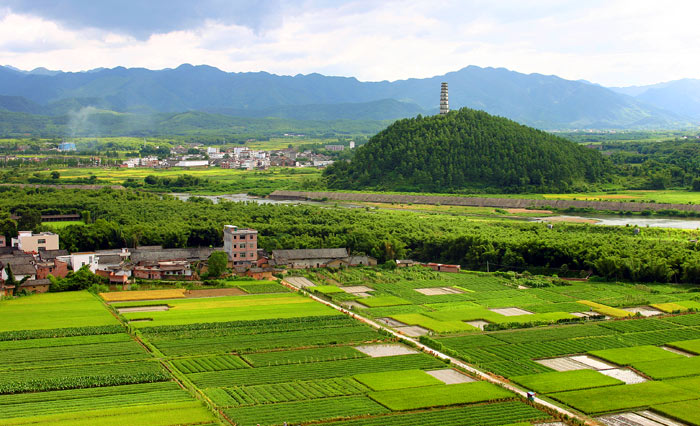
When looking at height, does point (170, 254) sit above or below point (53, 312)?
above

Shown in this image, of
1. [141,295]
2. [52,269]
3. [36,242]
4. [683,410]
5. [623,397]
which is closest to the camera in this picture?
[683,410]

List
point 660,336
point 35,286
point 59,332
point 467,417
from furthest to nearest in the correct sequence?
point 35,286, point 660,336, point 59,332, point 467,417

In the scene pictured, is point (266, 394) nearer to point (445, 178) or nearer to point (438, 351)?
point (438, 351)

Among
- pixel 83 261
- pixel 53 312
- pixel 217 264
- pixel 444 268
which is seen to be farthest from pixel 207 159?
pixel 53 312

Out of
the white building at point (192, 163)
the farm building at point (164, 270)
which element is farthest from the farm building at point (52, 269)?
the white building at point (192, 163)

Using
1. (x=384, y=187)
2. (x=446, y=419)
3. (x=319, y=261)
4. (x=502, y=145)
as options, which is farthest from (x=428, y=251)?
(x=502, y=145)

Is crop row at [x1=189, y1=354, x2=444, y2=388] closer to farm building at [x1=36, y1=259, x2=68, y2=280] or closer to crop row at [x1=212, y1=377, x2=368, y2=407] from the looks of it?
crop row at [x1=212, y1=377, x2=368, y2=407]

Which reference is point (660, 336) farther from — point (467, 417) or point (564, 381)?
point (467, 417)

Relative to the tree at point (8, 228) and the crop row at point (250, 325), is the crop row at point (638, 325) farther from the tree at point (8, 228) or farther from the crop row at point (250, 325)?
the tree at point (8, 228)
